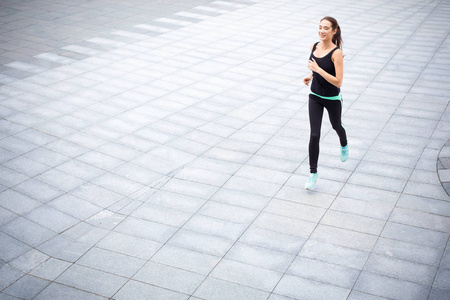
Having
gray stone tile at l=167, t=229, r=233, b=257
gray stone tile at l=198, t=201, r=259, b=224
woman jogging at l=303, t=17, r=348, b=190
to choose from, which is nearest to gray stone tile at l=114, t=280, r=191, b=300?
gray stone tile at l=167, t=229, r=233, b=257

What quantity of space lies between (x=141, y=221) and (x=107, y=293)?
1.17 meters

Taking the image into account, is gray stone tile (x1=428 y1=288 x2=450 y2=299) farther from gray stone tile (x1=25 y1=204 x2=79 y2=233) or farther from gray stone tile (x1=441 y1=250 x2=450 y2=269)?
gray stone tile (x1=25 y1=204 x2=79 y2=233)

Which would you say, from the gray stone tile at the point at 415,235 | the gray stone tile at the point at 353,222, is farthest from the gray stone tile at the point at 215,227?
the gray stone tile at the point at 415,235

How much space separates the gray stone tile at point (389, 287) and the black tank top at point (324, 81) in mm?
2096

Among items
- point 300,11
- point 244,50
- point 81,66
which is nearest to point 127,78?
point 81,66

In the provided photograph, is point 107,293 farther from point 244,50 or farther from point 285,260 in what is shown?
point 244,50

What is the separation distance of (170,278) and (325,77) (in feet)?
8.85

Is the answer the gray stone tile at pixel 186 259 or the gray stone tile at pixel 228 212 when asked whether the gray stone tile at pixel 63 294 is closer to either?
the gray stone tile at pixel 186 259

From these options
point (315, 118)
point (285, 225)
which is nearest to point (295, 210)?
point (285, 225)

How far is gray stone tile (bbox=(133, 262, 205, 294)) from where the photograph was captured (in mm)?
4566

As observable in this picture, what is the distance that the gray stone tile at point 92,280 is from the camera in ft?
15.0

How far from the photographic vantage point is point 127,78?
9.79 meters

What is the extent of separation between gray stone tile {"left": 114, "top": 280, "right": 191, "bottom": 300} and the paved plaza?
0.05ft

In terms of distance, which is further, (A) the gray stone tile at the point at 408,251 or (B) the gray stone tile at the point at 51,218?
(B) the gray stone tile at the point at 51,218
